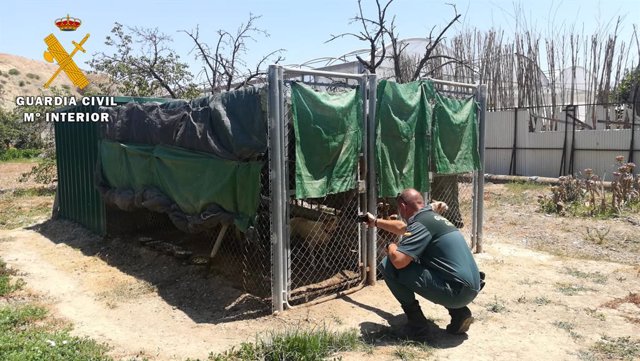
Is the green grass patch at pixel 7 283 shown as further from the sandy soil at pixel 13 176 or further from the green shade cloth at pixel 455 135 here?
the sandy soil at pixel 13 176

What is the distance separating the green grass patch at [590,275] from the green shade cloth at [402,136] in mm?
2078

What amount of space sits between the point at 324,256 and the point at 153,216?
12.5 ft

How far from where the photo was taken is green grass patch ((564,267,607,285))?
19.2ft

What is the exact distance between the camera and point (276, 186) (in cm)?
464

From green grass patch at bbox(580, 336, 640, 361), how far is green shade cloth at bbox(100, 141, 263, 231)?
3073 mm

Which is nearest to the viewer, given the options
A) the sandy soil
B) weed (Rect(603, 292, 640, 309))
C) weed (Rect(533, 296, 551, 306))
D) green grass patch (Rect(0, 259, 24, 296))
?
weed (Rect(603, 292, 640, 309))

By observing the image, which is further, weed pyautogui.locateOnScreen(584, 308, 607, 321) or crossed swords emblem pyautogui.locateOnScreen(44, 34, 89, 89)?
crossed swords emblem pyautogui.locateOnScreen(44, 34, 89, 89)

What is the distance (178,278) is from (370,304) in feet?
8.01

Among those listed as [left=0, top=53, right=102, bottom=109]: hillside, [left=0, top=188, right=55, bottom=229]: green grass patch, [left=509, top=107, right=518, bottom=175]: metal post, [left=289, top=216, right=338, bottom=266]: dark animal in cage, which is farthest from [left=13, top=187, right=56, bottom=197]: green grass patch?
[left=0, top=53, right=102, bottom=109]: hillside

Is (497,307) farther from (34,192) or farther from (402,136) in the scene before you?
(34,192)

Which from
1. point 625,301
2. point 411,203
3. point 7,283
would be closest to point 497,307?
point 625,301

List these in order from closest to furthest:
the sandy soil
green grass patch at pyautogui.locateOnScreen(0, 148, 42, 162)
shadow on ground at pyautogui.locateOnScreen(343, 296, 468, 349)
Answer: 1. shadow on ground at pyautogui.locateOnScreen(343, 296, 468, 349)
2. the sandy soil
3. green grass patch at pyautogui.locateOnScreen(0, 148, 42, 162)

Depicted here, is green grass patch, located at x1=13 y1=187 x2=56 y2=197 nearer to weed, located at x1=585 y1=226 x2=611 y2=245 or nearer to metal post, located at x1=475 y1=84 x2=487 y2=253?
metal post, located at x1=475 y1=84 x2=487 y2=253

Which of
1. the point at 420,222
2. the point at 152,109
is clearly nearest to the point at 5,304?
the point at 152,109
